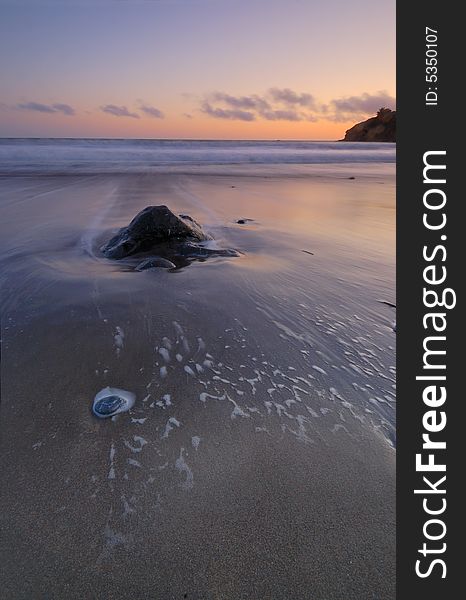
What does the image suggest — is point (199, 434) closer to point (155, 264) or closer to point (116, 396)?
point (116, 396)

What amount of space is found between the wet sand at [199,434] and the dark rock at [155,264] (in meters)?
0.17

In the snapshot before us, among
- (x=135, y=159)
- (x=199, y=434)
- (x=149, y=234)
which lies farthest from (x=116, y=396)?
(x=135, y=159)

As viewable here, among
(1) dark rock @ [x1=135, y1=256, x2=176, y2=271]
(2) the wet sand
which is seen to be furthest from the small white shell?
(1) dark rock @ [x1=135, y1=256, x2=176, y2=271]

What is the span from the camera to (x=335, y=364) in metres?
2.10

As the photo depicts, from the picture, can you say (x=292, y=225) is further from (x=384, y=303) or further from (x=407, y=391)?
(x=407, y=391)

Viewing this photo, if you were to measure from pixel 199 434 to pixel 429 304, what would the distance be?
42.0 inches

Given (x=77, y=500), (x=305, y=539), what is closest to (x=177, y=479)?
(x=77, y=500)

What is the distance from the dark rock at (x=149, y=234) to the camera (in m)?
4.00

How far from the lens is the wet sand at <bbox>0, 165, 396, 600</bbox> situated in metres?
1.11

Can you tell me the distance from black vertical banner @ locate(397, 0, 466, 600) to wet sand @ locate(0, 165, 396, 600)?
110 millimetres

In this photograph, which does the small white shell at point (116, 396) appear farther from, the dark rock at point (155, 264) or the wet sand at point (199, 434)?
the dark rock at point (155, 264)

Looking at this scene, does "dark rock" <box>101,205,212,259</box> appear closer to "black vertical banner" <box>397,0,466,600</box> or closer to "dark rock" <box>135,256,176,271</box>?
"dark rock" <box>135,256,176,271</box>

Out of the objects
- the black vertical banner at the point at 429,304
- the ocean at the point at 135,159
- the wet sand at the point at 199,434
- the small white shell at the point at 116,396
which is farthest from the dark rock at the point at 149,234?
the ocean at the point at 135,159

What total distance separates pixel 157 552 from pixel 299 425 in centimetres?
76
